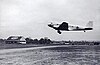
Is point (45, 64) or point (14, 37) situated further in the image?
point (14, 37)

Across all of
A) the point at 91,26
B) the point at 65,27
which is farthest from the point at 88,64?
the point at 91,26

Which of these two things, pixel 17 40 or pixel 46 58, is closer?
pixel 46 58

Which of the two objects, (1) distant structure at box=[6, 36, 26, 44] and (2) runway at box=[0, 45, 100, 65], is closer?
(2) runway at box=[0, 45, 100, 65]

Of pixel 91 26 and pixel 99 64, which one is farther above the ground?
pixel 91 26

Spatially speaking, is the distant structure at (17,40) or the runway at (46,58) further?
the distant structure at (17,40)

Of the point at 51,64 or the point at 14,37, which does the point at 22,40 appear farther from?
the point at 51,64

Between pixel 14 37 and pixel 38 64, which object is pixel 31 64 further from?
pixel 14 37

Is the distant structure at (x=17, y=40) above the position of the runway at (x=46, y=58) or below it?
above

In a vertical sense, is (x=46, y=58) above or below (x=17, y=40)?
below

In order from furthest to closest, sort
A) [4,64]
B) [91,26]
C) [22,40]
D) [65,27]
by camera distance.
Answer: [22,40] < [91,26] < [65,27] < [4,64]

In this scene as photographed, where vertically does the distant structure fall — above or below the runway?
above

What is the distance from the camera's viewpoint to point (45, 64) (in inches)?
1342

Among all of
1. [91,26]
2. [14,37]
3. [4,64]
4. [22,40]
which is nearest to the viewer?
[4,64]

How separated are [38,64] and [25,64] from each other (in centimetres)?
221
